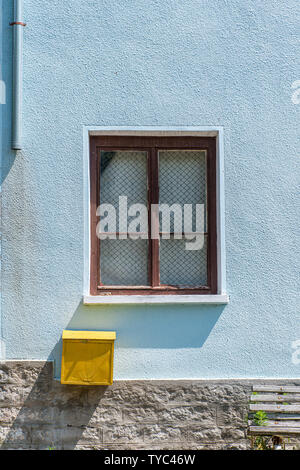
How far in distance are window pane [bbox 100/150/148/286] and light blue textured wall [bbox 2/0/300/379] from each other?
0.29 m

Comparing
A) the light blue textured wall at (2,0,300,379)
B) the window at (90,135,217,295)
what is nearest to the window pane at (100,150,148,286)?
the window at (90,135,217,295)

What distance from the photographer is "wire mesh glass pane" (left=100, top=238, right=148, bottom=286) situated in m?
5.15

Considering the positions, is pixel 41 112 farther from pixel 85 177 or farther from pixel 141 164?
pixel 141 164

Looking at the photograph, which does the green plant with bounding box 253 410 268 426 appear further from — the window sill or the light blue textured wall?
the window sill

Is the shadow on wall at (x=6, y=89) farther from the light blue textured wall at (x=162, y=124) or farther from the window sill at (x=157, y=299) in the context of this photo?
the window sill at (x=157, y=299)

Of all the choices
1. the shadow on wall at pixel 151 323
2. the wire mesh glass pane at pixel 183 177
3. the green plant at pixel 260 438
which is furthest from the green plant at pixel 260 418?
the wire mesh glass pane at pixel 183 177

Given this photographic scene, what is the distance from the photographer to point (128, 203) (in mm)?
5207

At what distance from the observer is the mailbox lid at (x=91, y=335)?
4.72 m

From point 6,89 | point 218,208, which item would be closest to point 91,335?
point 218,208

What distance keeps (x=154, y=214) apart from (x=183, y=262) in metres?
0.54

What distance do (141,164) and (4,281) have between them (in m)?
1.70

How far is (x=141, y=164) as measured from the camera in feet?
17.2

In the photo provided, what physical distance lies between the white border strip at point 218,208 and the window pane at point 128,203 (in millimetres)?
211
